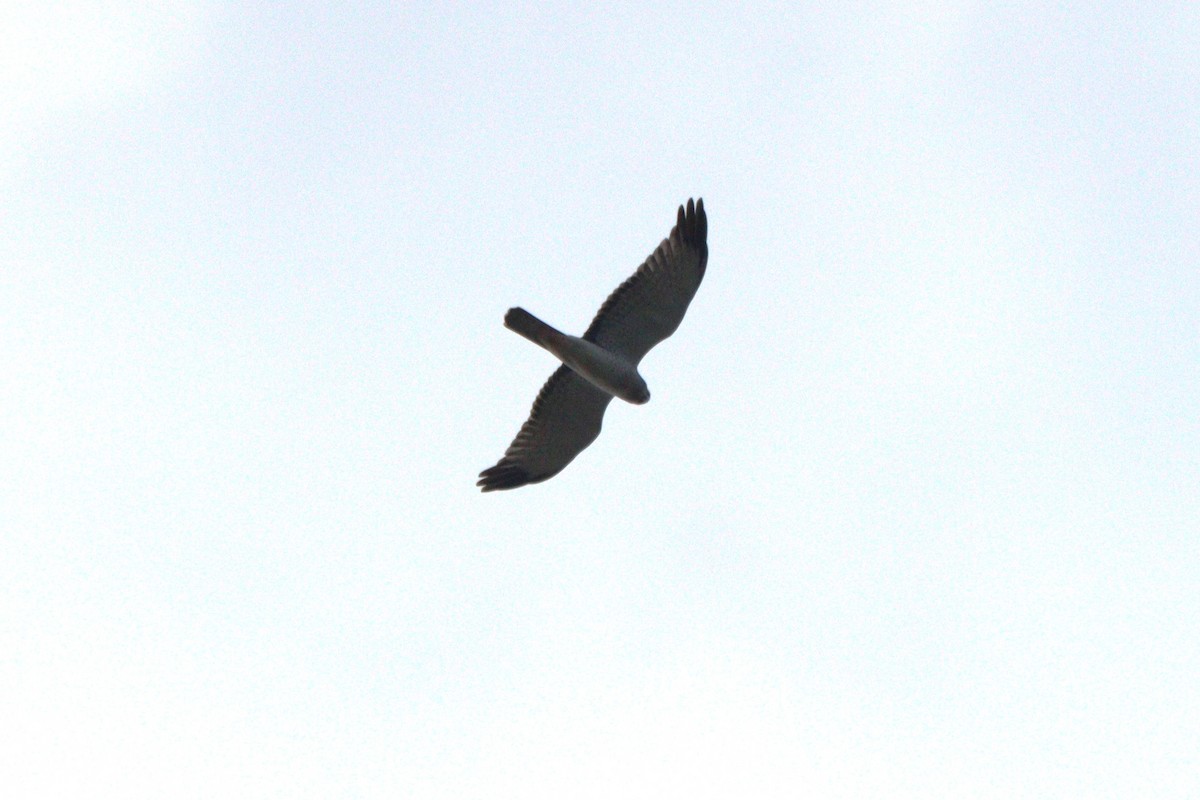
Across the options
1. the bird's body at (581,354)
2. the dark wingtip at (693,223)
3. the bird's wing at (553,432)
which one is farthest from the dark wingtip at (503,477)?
the dark wingtip at (693,223)

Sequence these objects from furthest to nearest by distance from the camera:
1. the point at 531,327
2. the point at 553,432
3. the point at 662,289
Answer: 1. the point at 553,432
2. the point at 531,327
3. the point at 662,289

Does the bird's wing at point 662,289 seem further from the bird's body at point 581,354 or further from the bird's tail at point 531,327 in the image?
the bird's tail at point 531,327

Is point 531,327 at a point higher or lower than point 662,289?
higher

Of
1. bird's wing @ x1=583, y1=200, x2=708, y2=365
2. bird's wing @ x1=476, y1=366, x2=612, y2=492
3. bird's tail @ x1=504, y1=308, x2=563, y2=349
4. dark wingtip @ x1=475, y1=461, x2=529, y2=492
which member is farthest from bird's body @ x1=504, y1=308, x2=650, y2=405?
dark wingtip @ x1=475, y1=461, x2=529, y2=492

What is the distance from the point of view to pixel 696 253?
1588 cm

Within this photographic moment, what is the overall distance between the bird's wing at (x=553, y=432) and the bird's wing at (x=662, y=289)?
747 mm

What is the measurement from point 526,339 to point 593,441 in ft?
6.42

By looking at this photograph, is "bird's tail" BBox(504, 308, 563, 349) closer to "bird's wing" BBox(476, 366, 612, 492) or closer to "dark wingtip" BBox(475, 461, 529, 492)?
"bird's wing" BBox(476, 366, 612, 492)

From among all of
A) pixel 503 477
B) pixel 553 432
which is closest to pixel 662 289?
pixel 553 432

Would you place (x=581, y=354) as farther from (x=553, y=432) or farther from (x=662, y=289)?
(x=553, y=432)

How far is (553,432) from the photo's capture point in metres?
17.1

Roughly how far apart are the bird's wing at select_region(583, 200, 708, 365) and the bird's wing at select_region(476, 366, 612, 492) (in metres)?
0.75

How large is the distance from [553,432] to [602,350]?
149 cm

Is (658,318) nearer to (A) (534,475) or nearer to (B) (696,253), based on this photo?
(B) (696,253)
